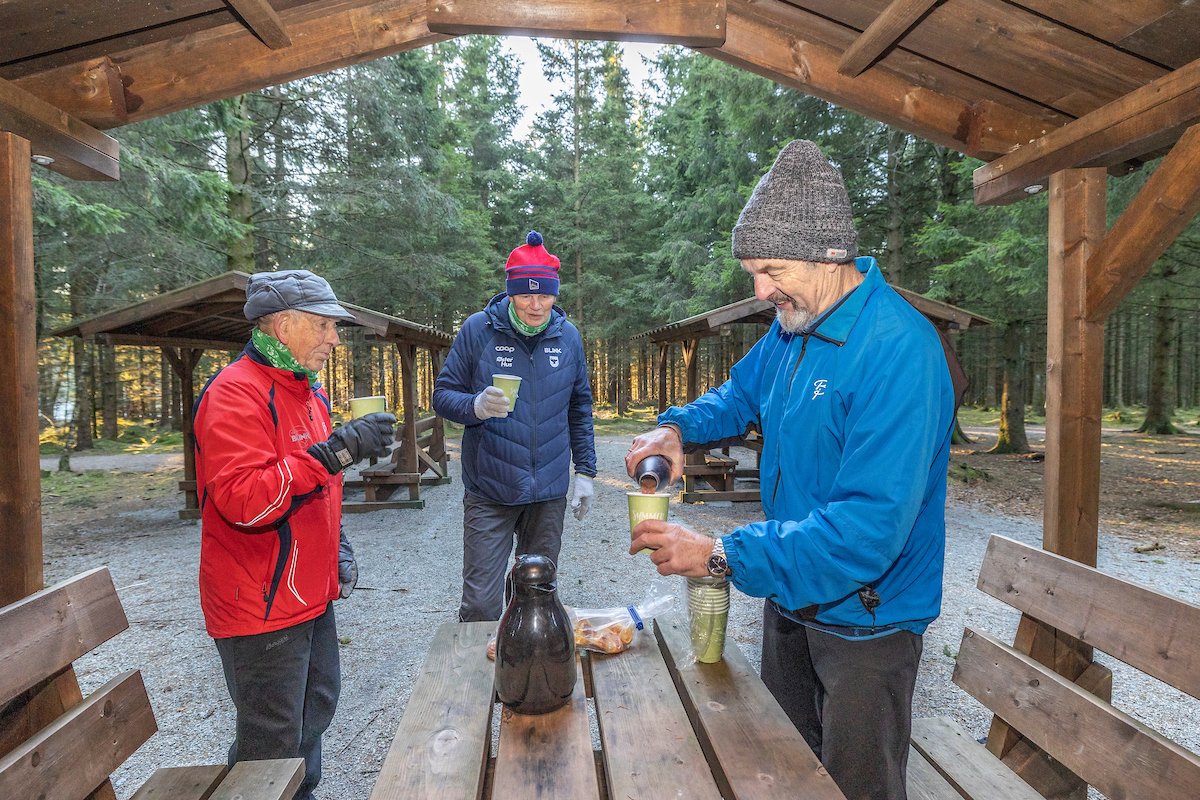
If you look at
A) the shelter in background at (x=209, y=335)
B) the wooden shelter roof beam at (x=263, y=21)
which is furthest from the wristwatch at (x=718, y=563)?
the shelter in background at (x=209, y=335)

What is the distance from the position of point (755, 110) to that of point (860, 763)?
14067 mm

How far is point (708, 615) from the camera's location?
196 centimetres

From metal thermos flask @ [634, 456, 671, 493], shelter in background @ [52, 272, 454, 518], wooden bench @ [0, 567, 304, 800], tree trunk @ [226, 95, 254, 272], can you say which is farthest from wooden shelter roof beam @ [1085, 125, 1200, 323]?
tree trunk @ [226, 95, 254, 272]

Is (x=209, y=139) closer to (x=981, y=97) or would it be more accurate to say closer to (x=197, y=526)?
(x=197, y=526)

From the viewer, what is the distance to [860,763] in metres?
1.67

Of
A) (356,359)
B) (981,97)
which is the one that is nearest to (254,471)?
(981,97)

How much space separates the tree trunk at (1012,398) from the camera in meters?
13.5

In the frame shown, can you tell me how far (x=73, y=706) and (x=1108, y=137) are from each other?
4.03 meters

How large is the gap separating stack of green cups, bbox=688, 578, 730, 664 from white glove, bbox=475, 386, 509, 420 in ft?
4.96

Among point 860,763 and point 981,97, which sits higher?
point 981,97

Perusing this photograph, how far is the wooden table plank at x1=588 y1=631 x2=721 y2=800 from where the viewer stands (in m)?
1.43

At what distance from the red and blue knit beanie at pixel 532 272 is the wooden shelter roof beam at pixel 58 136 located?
1760 millimetres

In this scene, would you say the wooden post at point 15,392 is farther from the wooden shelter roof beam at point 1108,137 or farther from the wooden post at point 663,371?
the wooden post at point 663,371

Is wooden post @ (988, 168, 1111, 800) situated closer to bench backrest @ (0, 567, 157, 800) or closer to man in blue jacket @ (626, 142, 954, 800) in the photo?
man in blue jacket @ (626, 142, 954, 800)
